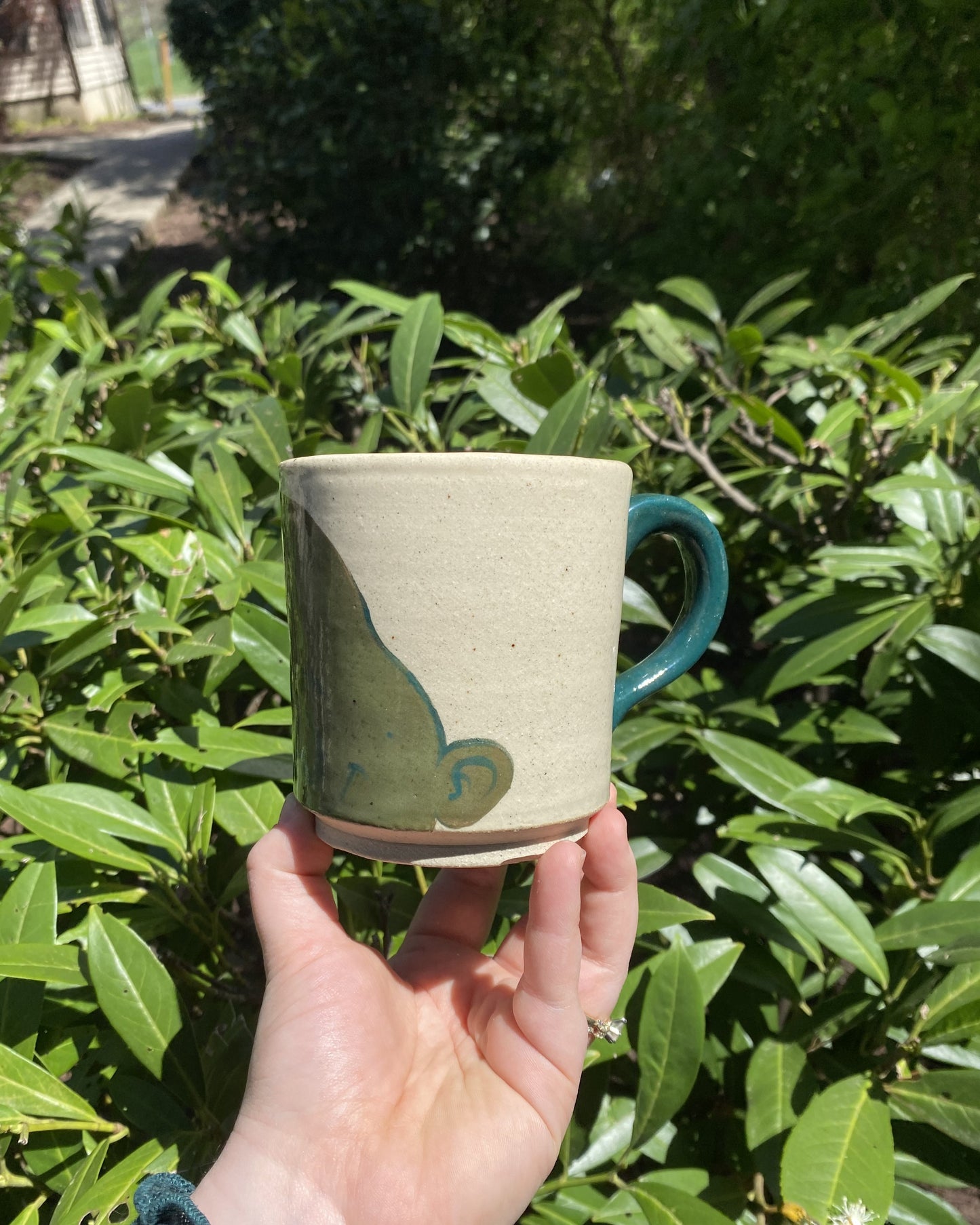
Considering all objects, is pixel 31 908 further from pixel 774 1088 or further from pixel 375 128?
pixel 375 128

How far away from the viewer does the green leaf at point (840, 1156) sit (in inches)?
36.2

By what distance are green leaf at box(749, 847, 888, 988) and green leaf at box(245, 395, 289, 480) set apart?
0.90 metres

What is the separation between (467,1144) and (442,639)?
474 mm

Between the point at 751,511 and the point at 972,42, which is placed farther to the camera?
the point at 972,42

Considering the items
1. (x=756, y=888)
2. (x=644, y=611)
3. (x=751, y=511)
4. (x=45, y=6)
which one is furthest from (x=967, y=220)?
(x=45, y=6)

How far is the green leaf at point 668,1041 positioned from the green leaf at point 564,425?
2.11ft

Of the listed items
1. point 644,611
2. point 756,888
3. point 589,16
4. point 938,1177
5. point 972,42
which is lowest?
point 938,1177

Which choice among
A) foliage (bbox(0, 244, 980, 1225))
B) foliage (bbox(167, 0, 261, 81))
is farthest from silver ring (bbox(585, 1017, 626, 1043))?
foliage (bbox(167, 0, 261, 81))

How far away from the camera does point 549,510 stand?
0.80 meters

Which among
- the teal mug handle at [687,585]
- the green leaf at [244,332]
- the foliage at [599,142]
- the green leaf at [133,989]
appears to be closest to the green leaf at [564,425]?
the teal mug handle at [687,585]

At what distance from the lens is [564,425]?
1.28 m

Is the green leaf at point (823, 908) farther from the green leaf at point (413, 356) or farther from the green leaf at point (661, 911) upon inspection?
the green leaf at point (413, 356)

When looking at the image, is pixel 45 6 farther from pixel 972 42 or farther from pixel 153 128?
pixel 972 42

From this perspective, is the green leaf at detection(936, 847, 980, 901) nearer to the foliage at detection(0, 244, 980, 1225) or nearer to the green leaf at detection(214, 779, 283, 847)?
the foliage at detection(0, 244, 980, 1225)
